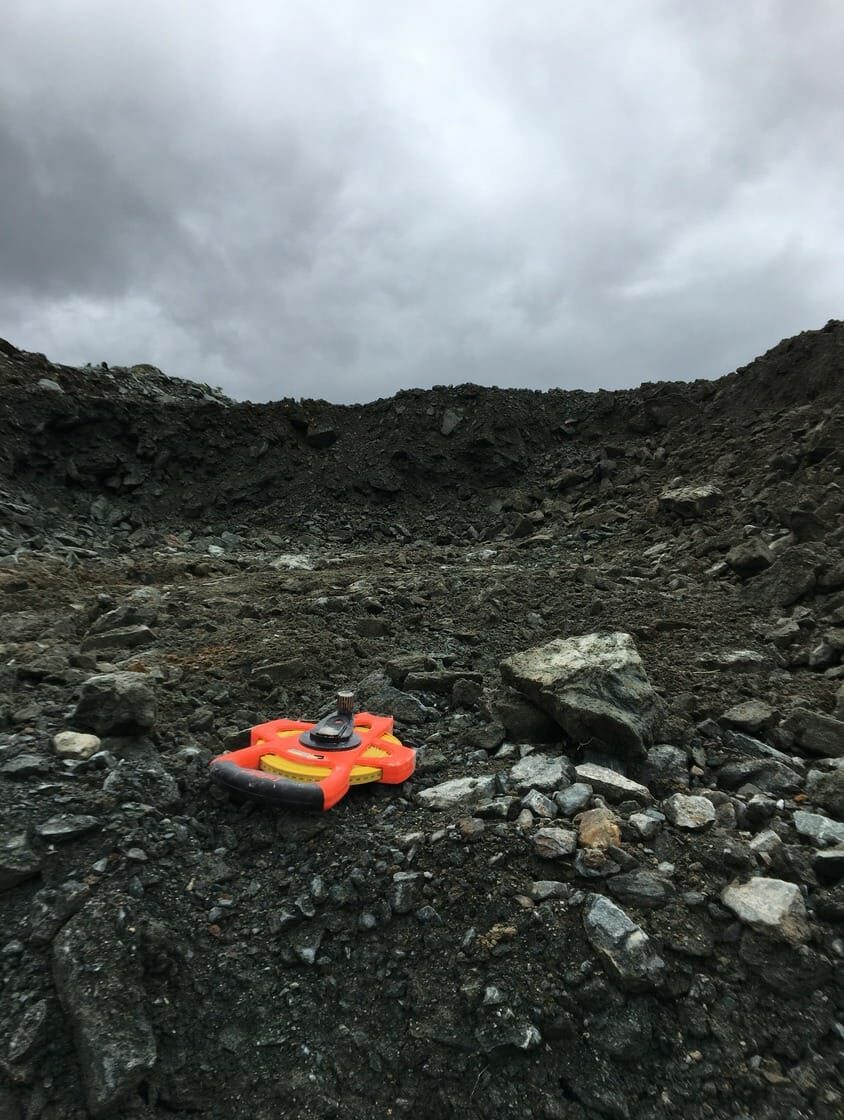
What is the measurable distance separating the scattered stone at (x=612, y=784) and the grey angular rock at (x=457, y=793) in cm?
42

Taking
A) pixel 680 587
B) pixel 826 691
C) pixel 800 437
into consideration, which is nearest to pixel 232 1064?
pixel 826 691

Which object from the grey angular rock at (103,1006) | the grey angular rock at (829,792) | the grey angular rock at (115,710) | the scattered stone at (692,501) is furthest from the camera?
the scattered stone at (692,501)

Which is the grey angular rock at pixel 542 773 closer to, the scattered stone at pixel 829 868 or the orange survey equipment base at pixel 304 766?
the orange survey equipment base at pixel 304 766

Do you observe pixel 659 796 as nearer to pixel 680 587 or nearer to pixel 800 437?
pixel 680 587

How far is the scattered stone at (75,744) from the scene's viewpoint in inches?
107

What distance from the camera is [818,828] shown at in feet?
7.54

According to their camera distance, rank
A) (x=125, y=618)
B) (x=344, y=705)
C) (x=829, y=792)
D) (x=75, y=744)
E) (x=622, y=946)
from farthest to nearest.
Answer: (x=125, y=618) < (x=344, y=705) < (x=75, y=744) < (x=829, y=792) < (x=622, y=946)

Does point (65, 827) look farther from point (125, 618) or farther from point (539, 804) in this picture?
point (125, 618)

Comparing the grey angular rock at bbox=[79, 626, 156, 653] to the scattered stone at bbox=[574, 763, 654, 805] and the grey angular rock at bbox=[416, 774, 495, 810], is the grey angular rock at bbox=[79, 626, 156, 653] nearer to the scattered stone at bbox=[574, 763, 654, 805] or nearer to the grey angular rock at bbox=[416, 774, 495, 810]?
the grey angular rock at bbox=[416, 774, 495, 810]

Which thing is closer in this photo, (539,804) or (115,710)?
(539,804)

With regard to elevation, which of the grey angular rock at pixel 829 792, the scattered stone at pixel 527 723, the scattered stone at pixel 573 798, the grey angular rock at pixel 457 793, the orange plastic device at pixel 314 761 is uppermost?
the orange plastic device at pixel 314 761

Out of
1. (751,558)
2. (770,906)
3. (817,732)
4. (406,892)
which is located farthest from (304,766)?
(751,558)

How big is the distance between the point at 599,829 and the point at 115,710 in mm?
2331

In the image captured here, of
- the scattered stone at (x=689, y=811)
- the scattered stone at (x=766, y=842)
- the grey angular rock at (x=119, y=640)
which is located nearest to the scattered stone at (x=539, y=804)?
the scattered stone at (x=689, y=811)
